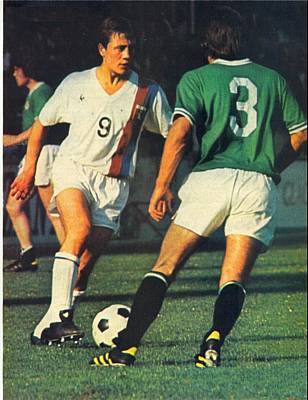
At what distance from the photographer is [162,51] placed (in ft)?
19.8

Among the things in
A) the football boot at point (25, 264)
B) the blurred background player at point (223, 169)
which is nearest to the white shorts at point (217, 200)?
the blurred background player at point (223, 169)

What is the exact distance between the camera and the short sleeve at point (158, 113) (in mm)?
5957

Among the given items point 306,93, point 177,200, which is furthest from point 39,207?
point 306,93

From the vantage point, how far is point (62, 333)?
19.2ft

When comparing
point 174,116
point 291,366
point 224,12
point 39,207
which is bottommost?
point 291,366

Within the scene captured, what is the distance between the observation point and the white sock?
5828mm

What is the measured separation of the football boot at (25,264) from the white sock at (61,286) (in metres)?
0.11

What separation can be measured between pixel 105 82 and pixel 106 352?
4.62 ft

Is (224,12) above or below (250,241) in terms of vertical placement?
above

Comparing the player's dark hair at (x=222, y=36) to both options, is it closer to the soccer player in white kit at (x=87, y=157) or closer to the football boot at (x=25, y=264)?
the soccer player in white kit at (x=87, y=157)

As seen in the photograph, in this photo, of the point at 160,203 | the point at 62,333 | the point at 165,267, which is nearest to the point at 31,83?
the point at 160,203

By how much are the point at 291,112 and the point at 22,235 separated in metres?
1.61

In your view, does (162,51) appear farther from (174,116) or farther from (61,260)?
(61,260)

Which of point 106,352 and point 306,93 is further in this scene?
point 306,93
